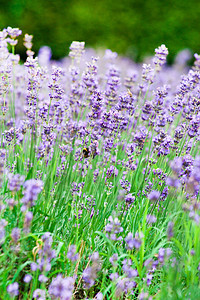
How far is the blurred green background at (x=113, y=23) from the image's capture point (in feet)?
36.2

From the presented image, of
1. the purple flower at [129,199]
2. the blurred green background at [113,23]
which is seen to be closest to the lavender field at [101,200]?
the purple flower at [129,199]

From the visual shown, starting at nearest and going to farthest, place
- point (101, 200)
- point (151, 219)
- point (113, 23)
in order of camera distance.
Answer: point (151, 219) → point (101, 200) → point (113, 23)

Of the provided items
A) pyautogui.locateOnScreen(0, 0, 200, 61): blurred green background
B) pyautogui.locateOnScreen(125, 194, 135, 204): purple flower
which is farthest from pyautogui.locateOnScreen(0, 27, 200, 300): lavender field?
pyautogui.locateOnScreen(0, 0, 200, 61): blurred green background

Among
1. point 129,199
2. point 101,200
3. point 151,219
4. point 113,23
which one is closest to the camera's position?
point 151,219

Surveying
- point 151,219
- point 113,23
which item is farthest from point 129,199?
point 113,23

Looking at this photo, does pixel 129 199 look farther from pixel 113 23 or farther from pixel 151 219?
pixel 113 23

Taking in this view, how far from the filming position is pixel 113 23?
37.0 ft

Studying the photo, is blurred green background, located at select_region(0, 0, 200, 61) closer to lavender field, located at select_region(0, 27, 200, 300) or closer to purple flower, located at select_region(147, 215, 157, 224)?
lavender field, located at select_region(0, 27, 200, 300)

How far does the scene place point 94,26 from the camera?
11.3 m

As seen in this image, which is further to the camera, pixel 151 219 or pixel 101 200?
pixel 101 200

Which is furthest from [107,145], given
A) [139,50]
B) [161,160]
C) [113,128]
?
[139,50]

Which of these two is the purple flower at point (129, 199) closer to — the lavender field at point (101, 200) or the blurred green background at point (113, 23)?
the lavender field at point (101, 200)

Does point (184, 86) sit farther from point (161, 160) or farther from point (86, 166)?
point (86, 166)

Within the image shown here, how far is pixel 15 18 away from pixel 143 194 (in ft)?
28.0
